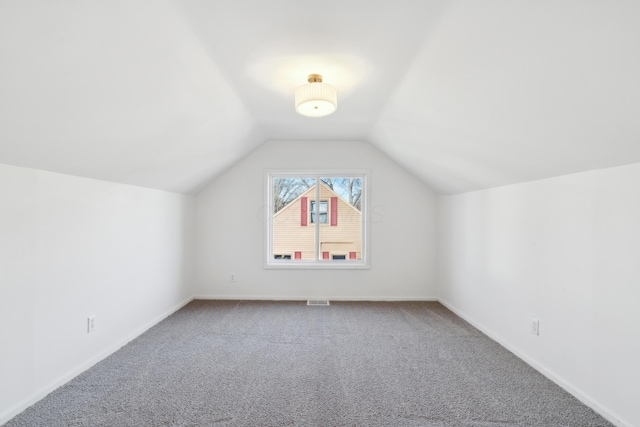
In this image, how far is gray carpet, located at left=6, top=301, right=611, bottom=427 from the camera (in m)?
1.86

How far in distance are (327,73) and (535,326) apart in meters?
2.57

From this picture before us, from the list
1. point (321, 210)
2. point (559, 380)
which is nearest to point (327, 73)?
point (321, 210)

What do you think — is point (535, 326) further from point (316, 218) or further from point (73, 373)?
point (73, 373)

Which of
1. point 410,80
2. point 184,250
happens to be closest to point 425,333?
point 410,80

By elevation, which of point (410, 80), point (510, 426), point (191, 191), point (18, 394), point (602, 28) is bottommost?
point (510, 426)

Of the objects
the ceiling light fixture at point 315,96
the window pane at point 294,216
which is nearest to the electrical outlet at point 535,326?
the ceiling light fixture at point 315,96

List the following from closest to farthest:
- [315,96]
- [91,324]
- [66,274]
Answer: [315,96] < [66,274] < [91,324]

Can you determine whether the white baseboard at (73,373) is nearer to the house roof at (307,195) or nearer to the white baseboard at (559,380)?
the house roof at (307,195)

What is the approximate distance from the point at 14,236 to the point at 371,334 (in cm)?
293

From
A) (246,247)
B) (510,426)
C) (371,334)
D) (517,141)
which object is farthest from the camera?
(246,247)

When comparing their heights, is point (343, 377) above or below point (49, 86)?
below

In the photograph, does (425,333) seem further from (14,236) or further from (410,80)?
(14,236)

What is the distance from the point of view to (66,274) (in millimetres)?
2244

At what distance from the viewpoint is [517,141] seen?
214 cm
